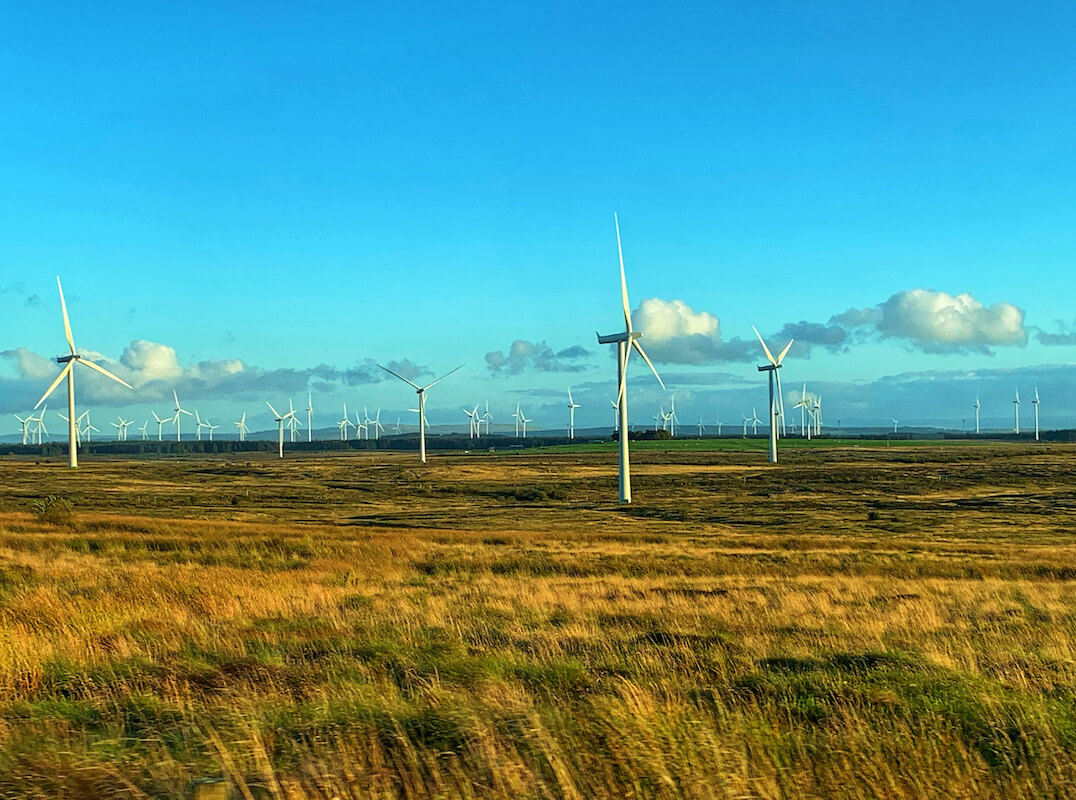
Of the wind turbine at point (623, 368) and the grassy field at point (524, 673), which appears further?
the wind turbine at point (623, 368)

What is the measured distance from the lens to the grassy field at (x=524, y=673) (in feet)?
20.5

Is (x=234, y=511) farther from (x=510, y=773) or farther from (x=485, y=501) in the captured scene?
(x=510, y=773)

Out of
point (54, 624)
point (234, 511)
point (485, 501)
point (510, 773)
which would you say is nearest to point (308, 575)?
point (54, 624)

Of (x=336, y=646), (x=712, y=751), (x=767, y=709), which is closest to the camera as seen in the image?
(x=712, y=751)

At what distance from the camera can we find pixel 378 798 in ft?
19.1

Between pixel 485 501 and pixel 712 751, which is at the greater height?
pixel 712 751

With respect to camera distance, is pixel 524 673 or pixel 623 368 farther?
pixel 623 368

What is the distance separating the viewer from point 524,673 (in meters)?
10.5

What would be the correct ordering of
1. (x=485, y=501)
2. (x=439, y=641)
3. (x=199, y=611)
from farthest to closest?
(x=485, y=501) < (x=199, y=611) < (x=439, y=641)

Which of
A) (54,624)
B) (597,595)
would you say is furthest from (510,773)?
(597,595)

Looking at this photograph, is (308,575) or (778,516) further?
(778,516)

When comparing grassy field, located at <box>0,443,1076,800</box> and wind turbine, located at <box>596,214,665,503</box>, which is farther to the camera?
wind turbine, located at <box>596,214,665,503</box>

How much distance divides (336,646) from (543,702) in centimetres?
427

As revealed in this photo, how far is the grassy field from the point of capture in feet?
20.5
